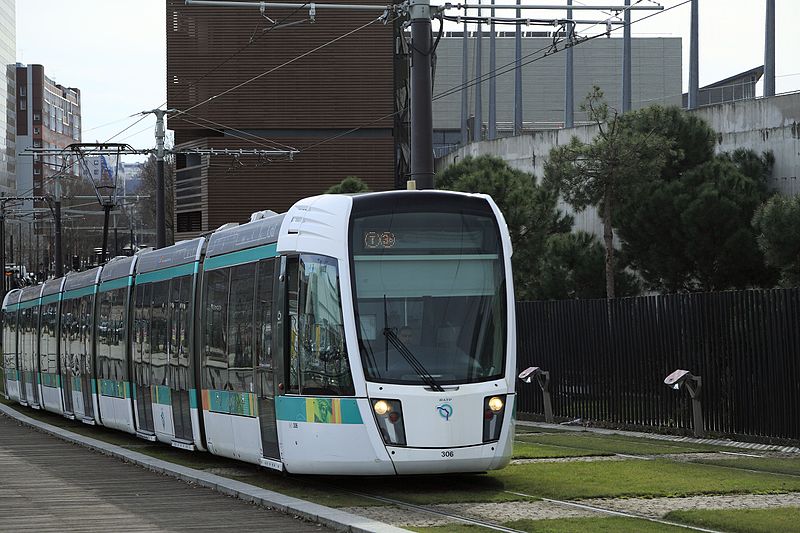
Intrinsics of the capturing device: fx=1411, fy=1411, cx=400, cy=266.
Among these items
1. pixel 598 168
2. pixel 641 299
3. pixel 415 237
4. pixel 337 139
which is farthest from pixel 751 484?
pixel 337 139

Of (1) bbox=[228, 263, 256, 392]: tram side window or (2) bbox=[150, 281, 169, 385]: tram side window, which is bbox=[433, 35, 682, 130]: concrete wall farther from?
(1) bbox=[228, 263, 256, 392]: tram side window

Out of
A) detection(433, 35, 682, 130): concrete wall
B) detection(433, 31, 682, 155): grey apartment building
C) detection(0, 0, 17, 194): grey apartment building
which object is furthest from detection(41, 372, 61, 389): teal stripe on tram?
detection(0, 0, 17, 194): grey apartment building

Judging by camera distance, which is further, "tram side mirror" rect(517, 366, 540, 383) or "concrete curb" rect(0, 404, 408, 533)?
"tram side mirror" rect(517, 366, 540, 383)

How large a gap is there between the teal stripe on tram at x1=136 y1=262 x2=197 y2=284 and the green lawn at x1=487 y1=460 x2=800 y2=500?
5.43m

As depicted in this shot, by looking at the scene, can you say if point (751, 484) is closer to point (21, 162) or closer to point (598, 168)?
point (598, 168)

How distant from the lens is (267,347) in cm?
1498

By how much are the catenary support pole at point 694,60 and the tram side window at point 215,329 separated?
3352cm

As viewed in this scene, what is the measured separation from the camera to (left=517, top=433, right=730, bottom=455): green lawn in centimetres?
1717

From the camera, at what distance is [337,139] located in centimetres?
6550

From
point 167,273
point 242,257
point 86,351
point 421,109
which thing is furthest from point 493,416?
point 86,351

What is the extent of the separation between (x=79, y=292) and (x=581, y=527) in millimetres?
18611

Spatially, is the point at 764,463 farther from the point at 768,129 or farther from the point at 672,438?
the point at 768,129

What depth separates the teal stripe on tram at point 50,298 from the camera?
3023cm

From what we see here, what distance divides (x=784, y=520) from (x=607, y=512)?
1.46 meters
